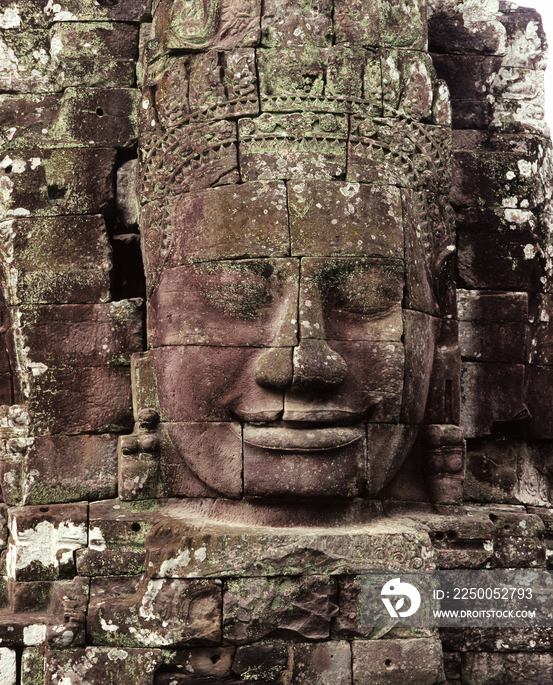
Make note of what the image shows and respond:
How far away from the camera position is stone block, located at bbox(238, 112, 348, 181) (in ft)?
20.2

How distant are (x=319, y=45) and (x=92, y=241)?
6.68ft

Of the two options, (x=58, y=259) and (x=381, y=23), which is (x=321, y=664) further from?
(x=381, y=23)

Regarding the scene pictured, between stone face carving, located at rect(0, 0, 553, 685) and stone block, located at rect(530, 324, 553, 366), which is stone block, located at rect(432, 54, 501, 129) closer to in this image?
stone face carving, located at rect(0, 0, 553, 685)

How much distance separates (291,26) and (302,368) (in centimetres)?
226

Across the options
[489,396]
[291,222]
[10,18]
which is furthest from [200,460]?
[10,18]

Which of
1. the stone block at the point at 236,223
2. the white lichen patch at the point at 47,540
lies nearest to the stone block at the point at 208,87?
the stone block at the point at 236,223

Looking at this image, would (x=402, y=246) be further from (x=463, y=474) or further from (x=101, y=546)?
(x=101, y=546)

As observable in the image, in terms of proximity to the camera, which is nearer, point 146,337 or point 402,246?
point 402,246

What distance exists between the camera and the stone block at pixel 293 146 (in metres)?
6.15

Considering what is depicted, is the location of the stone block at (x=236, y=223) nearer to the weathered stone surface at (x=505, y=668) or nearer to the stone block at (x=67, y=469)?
the stone block at (x=67, y=469)

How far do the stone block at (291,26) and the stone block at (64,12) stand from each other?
1.20m

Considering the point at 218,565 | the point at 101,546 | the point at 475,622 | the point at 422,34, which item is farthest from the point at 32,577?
the point at 422,34

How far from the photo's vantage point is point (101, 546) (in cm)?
630

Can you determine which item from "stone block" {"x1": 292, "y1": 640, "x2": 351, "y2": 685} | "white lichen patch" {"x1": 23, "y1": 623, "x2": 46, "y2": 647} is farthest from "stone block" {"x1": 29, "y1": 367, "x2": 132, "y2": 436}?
"stone block" {"x1": 292, "y1": 640, "x2": 351, "y2": 685}
